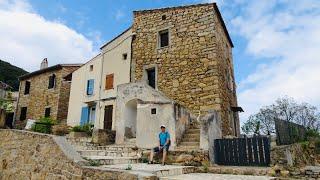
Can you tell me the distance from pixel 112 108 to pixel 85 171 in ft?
35.0

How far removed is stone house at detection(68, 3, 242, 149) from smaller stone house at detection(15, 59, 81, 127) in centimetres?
528

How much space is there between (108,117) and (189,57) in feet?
20.5

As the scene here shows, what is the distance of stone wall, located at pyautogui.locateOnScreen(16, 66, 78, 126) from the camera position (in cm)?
2081

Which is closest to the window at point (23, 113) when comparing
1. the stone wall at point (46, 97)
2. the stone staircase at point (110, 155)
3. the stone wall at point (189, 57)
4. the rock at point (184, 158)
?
the stone wall at point (46, 97)

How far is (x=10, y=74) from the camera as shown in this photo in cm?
3738

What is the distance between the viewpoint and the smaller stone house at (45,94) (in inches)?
824

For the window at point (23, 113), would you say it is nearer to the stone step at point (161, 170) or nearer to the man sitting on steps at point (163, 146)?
the man sitting on steps at point (163, 146)

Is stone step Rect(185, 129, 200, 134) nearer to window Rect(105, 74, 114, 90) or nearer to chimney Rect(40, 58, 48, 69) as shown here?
window Rect(105, 74, 114, 90)

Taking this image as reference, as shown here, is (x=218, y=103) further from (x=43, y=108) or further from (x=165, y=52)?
(x=43, y=108)

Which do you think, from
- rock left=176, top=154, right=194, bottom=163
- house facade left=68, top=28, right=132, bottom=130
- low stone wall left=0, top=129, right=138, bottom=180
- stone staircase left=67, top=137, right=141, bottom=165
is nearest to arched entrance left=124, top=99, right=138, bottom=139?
stone staircase left=67, top=137, right=141, bottom=165

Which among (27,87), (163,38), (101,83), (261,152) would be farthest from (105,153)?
(27,87)

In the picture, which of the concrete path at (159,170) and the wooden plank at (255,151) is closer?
the concrete path at (159,170)

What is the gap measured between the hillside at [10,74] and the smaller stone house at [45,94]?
14026 millimetres

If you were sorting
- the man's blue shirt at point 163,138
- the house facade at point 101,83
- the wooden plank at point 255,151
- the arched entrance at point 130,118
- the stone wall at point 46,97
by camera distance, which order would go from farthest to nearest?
the stone wall at point 46,97, the house facade at point 101,83, the arched entrance at point 130,118, the man's blue shirt at point 163,138, the wooden plank at point 255,151
